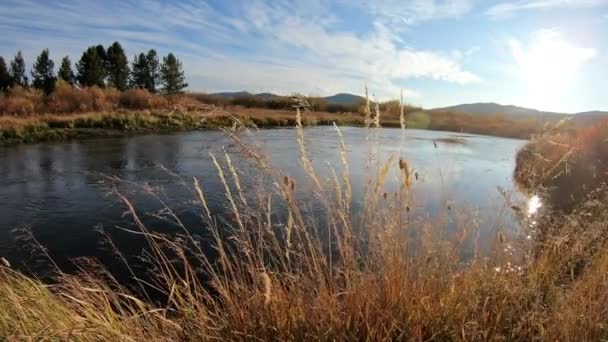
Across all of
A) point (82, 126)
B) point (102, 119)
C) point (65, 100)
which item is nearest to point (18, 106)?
point (65, 100)

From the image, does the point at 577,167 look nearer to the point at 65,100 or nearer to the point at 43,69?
the point at 65,100

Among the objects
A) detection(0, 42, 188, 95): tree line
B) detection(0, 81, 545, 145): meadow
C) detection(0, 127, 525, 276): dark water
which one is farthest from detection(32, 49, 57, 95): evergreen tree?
detection(0, 127, 525, 276): dark water

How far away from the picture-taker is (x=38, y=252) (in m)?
5.79

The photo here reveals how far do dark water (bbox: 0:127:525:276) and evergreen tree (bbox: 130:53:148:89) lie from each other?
38848 mm

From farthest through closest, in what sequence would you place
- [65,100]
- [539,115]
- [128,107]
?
[128,107] < [65,100] < [539,115]

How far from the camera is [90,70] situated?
44250 millimetres

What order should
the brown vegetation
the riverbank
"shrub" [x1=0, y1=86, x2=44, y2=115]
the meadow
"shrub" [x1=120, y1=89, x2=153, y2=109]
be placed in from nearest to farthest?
the brown vegetation → the riverbank → the meadow → "shrub" [x1=0, y1=86, x2=44, y2=115] → "shrub" [x1=120, y1=89, x2=153, y2=109]

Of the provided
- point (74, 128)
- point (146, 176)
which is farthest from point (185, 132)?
point (146, 176)

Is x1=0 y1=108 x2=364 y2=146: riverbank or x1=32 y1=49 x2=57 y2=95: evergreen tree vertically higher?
x1=32 y1=49 x2=57 y2=95: evergreen tree

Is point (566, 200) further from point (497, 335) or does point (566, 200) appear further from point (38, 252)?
point (38, 252)

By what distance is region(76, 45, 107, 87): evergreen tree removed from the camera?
44.2 metres

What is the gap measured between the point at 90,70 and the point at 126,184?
1612 inches

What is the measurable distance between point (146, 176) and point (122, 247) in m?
4.93

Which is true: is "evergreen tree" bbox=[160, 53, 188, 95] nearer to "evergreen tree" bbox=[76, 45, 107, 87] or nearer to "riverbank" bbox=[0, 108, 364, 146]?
"evergreen tree" bbox=[76, 45, 107, 87]
